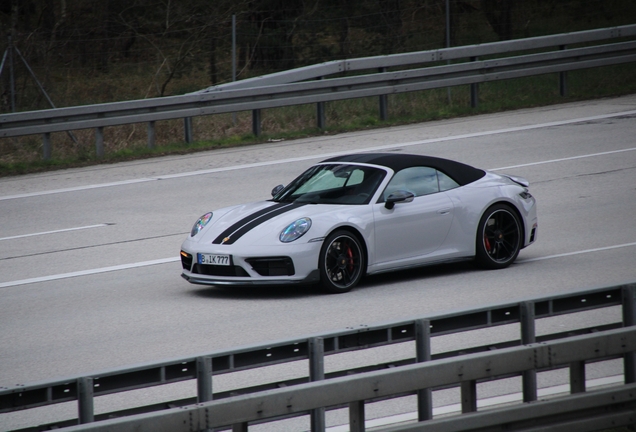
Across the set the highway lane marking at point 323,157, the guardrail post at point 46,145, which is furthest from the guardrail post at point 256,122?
the guardrail post at point 46,145

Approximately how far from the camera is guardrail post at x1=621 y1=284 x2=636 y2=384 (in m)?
5.96

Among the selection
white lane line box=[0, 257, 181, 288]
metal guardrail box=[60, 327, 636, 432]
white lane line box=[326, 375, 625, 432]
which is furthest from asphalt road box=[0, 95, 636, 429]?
metal guardrail box=[60, 327, 636, 432]

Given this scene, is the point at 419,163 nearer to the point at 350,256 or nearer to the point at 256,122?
the point at 350,256

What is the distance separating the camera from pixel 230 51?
2428cm

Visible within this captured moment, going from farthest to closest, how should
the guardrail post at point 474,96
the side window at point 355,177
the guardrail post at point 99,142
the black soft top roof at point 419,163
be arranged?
the guardrail post at point 474,96, the guardrail post at point 99,142, the black soft top roof at point 419,163, the side window at point 355,177

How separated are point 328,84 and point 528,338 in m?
14.5

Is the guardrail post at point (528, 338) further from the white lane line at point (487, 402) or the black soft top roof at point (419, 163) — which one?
the black soft top roof at point (419, 163)

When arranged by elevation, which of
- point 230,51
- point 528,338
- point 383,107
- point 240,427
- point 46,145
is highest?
point 230,51

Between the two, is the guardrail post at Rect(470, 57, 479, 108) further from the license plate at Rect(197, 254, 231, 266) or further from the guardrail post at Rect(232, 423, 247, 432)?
the guardrail post at Rect(232, 423, 247, 432)

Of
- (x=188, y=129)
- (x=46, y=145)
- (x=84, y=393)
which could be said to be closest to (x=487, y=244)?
(x=84, y=393)

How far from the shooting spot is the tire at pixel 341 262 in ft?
31.4

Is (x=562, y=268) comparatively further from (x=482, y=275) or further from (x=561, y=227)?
(x=561, y=227)

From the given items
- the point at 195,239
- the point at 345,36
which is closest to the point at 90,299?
the point at 195,239

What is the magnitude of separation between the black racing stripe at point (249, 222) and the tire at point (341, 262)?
676 mm
